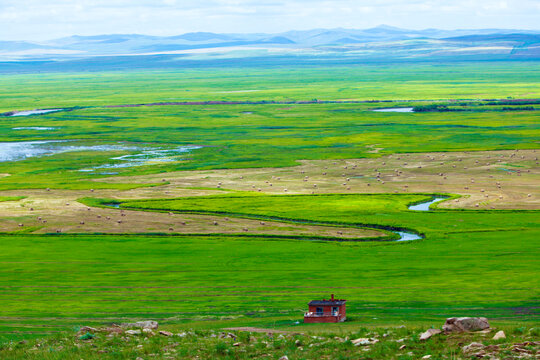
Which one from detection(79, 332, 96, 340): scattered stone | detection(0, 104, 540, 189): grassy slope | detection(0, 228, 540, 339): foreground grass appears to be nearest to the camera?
detection(79, 332, 96, 340): scattered stone

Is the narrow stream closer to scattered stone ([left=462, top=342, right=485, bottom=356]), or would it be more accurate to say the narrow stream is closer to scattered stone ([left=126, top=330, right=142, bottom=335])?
scattered stone ([left=126, top=330, right=142, bottom=335])

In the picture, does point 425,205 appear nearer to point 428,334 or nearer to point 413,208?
point 413,208

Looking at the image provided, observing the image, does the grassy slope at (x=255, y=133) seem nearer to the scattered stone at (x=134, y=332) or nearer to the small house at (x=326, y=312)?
the small house at (x=326, y=312)

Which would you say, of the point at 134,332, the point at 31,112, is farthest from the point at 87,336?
the point at 31,112

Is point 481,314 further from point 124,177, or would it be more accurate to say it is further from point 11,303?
point 124,177

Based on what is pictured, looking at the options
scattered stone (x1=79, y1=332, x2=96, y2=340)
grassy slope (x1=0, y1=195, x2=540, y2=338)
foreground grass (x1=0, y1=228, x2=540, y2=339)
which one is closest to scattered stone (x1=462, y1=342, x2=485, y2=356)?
foreground grass (x1=0, y1=228, x2=540, y2=339)

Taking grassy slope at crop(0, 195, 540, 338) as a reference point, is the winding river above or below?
below

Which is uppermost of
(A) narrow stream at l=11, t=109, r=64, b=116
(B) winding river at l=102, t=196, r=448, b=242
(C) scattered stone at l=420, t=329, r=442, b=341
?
(C) scattered stone at l=420, t=329, r=442, b=341

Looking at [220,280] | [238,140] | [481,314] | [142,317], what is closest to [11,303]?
[142,317]
